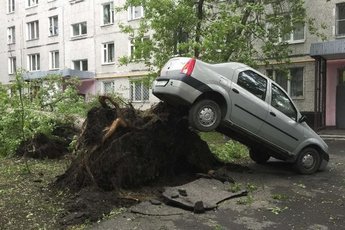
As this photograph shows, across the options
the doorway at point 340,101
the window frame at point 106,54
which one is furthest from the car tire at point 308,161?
the window frame at point 106,54

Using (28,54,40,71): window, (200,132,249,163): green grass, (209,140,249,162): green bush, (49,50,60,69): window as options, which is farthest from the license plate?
(28,54,40,71): window

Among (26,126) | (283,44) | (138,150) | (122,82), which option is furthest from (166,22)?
(122,82)

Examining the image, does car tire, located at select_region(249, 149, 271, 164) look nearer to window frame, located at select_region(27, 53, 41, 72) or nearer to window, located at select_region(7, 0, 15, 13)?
window frame, located at select_region(27, 53, 41, 72)

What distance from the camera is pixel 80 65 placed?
35.2 metres

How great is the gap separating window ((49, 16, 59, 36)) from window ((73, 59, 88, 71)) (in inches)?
149

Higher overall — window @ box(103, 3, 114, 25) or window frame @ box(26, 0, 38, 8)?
window frame @ box(26, 0, 38, 8)

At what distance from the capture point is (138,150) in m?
7.24

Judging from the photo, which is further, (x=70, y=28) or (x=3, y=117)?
(x=70, y=28)

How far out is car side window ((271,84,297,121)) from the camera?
27.9 feet

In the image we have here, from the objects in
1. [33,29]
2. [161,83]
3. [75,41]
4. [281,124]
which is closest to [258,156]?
[281,124]

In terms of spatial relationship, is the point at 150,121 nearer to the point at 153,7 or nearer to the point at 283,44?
the point at 153,7

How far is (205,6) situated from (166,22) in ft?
8.68

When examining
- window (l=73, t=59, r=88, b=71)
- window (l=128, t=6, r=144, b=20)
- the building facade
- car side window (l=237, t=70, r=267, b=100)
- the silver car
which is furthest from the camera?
window (l=73, t=59, r=88, b=71)

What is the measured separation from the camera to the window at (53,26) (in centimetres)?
3759
